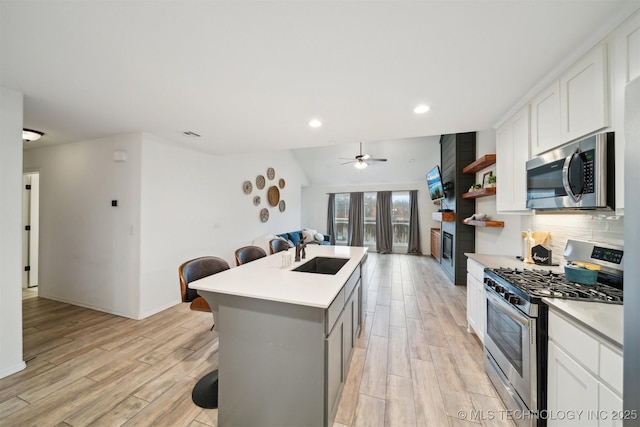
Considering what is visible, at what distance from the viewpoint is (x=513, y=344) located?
1.51m

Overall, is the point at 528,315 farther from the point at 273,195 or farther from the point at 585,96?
the point at 273,195

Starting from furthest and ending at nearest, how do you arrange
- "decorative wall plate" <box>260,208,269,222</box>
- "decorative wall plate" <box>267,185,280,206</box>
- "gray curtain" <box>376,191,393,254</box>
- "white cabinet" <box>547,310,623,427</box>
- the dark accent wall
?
"gray curtain" <box>376,191,393,254</box> → "decorative wall plate" <box>267,185,280,206</box> → "decorative wall plate" <box>260,208,269,222</box> → the dark accent wall → "white cabinet" <box>547,310,623,427</box>

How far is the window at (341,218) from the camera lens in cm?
854

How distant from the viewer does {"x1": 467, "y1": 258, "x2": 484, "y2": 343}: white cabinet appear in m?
2.19

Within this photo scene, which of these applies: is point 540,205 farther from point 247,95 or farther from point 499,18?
point 247,95

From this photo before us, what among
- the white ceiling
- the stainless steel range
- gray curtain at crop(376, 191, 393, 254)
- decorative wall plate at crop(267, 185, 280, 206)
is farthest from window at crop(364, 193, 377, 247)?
the stainless steel range

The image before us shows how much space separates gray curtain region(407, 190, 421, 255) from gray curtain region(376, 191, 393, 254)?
652 millimetres

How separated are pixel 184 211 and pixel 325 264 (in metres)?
2.47

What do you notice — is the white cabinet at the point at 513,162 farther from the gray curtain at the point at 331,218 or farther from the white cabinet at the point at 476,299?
the gray curtain at the point at 331,218

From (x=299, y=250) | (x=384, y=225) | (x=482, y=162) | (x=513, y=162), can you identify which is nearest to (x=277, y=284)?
(x=299, y=250)

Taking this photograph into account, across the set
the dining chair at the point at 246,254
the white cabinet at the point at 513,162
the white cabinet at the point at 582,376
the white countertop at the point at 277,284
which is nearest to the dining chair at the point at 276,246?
the dining chair at the point at 246,254

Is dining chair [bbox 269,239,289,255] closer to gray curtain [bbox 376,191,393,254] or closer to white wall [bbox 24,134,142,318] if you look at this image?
white wall [bbox 24,134,142,318]

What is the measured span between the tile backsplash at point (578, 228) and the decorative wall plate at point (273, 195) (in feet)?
16.8

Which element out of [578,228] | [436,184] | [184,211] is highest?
[436,184]
